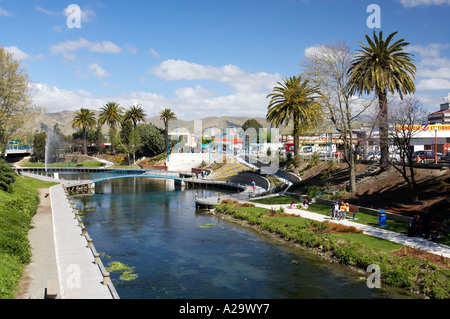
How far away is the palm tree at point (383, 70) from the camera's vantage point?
43375mm

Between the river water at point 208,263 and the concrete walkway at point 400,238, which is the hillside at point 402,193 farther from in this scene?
the river water at point 208,263

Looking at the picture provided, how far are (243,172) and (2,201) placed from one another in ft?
170

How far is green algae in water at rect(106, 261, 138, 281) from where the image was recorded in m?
25.5

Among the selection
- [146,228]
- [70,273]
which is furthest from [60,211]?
[70,273]

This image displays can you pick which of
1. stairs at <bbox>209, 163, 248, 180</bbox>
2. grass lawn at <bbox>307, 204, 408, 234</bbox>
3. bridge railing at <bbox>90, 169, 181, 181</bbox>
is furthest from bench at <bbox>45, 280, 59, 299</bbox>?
stairs at <bbox>209, 163, 248, 180</bbox>

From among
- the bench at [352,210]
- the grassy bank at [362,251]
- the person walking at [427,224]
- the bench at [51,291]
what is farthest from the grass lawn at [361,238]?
the bench at [51,291]

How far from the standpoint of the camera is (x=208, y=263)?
28.8 metres

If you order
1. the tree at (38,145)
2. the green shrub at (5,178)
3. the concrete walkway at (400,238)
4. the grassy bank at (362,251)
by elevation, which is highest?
the tree at (38,145)

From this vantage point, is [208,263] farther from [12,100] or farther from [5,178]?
[12,100]

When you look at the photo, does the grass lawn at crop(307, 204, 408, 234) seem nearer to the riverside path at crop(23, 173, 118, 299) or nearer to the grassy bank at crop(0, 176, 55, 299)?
the riverside path at crop(23, 173, 118, 299)

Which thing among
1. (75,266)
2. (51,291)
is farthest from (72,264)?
(51,291)

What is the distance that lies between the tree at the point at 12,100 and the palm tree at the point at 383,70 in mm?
44536

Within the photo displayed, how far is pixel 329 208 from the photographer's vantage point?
42.2 m

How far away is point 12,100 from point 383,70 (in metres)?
49.0
